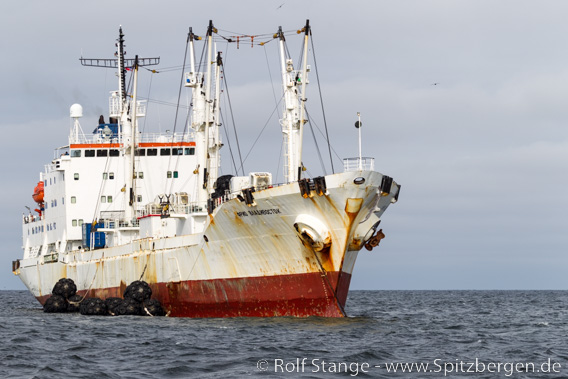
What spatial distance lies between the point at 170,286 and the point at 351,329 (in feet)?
39.9

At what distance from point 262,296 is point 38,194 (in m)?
30.0

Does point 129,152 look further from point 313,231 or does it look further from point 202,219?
point 313,231

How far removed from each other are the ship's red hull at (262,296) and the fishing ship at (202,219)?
0.05 metres

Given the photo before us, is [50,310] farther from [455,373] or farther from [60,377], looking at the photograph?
[455,373]

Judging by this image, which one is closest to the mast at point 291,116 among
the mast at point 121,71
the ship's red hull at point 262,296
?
the ship's red hull at point 262,296

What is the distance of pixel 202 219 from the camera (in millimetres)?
41719

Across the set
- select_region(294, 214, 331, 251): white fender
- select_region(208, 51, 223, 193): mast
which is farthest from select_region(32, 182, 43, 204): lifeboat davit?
select_region(294, 214, 331, 251): white fender

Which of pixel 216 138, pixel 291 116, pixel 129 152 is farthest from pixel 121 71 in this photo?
pixel 291 116

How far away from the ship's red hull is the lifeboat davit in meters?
23.3

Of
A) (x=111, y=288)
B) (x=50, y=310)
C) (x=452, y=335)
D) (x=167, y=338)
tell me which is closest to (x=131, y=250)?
(x=111, y=288)

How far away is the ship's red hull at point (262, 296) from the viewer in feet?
116

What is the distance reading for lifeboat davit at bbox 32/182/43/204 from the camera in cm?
6122

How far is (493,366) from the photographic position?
24.2m

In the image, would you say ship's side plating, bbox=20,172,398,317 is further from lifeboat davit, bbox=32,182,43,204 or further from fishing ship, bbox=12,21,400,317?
lifeboat davit, bbox=32,182,43,204
